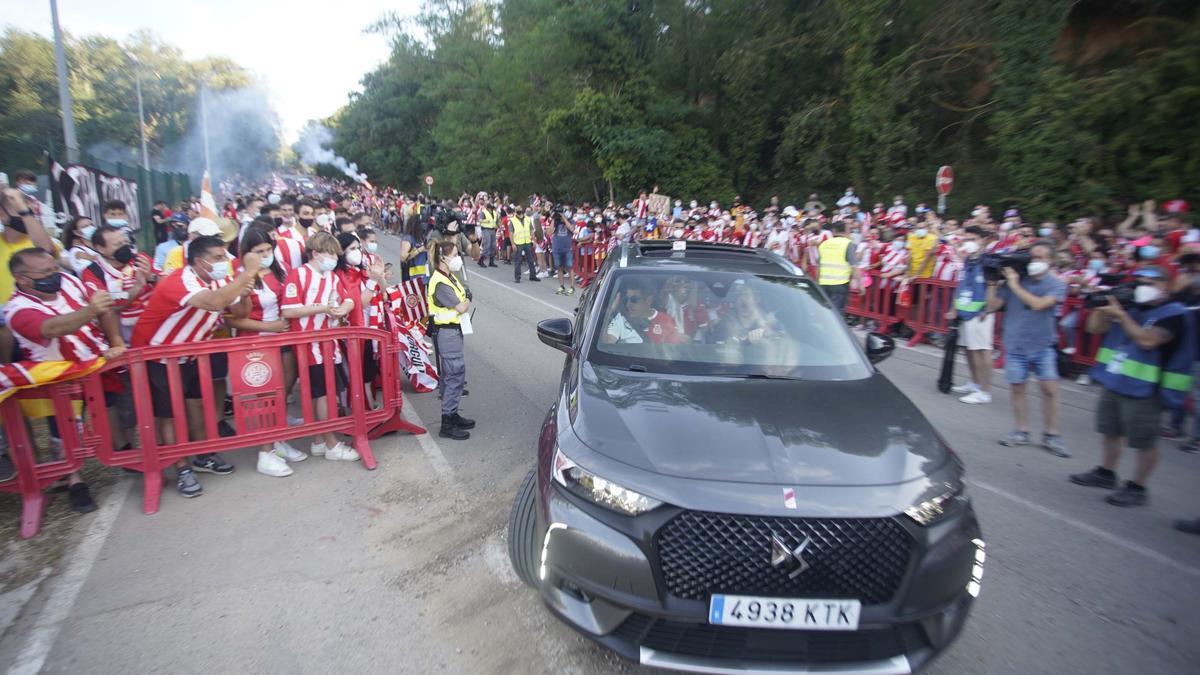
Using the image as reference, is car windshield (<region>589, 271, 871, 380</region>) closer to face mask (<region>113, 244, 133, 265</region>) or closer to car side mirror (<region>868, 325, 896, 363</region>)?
car side mirror (<region>868, 325, 896, 363</region>)

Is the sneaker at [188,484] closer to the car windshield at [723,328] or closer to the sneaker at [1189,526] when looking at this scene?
the car windshield at [723,328]

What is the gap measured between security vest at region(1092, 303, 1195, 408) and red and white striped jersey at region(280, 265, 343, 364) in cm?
577

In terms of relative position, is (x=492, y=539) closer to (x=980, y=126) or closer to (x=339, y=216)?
(x=339, y=216)

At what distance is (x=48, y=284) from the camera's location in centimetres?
451

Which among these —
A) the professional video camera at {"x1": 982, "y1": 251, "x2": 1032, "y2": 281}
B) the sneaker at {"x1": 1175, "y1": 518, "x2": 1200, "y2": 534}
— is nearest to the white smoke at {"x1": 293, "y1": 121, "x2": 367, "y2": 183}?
the professional video camera at {"x1": 982, "y1": 251, "x2": 1032, "y2": 281}

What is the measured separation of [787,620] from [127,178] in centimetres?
1943

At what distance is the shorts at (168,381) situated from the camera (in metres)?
4.86

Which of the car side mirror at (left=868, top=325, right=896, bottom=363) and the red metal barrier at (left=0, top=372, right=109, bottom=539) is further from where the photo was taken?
the red metal barrier at (left=0, top=372, right=109, bottom=539)

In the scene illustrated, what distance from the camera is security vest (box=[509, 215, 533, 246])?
18.0 meters

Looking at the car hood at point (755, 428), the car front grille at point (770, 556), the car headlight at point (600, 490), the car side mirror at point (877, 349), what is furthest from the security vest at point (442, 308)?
the car front grille at point (770, 556)

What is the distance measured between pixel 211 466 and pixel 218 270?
1574 millimetres

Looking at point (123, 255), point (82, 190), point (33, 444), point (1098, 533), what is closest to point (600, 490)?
point (1098, 533)

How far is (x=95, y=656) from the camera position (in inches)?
125

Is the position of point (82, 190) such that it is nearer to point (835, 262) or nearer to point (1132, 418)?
point (835, 262)
